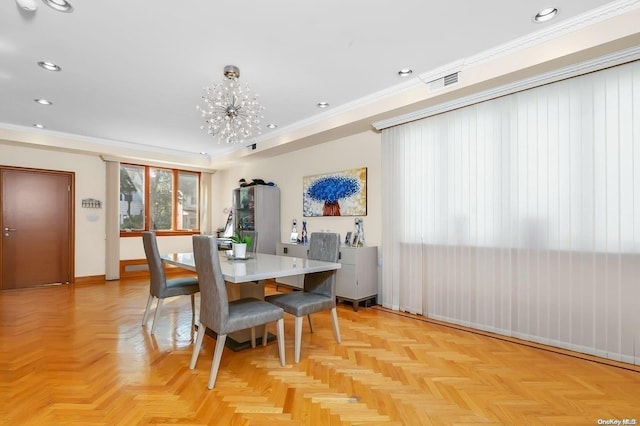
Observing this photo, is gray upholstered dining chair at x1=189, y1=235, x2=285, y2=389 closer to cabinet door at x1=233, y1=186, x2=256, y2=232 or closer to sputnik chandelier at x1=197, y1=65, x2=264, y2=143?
sputnik chandelier at x1=197, y1=65, x2=264, y2=143

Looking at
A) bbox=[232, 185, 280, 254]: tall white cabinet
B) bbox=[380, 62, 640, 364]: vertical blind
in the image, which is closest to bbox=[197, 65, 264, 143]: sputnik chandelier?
bbox=[380, 62, 640, 364]: vertical blind

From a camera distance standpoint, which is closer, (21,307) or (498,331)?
(498,331)

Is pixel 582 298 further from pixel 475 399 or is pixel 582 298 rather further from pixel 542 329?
pixel 475 399

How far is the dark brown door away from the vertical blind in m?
5.67

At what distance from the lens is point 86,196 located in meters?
5.82

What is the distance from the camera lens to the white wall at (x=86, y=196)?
550 centimetres

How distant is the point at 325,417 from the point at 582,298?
2.36 metres

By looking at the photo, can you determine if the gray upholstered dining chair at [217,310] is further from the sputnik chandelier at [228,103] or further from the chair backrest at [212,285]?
the sputnik chandelier at [228,103]

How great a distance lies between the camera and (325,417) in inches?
72.9

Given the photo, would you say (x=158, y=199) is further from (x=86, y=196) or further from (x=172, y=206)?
(x=86, y=196)

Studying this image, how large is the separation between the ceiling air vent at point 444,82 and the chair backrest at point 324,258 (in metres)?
1.78

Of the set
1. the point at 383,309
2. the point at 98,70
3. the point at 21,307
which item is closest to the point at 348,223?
the point at 383,309

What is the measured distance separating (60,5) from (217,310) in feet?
7.70

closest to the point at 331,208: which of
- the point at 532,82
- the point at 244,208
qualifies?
the point at 244,208
